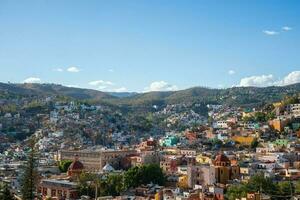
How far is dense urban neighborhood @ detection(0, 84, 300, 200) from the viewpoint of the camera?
30656 mm

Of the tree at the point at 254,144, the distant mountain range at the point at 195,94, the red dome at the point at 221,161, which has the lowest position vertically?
the red dome at the point at 221,161

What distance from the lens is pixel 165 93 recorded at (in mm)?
180375

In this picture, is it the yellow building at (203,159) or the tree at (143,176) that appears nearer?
the tree at (143,176)

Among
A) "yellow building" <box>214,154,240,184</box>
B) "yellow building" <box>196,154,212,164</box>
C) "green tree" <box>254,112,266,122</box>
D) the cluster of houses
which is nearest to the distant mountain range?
"green tree" <box>254,112,266,122</box>

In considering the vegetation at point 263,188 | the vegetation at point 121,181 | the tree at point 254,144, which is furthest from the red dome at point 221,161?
the tree at point 254,144

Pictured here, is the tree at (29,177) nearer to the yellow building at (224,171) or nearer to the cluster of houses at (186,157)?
the cluster of houses at (186,157)

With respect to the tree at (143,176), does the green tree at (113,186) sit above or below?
below

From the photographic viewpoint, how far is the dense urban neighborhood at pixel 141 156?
30.7 m

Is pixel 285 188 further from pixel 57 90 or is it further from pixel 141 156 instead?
pixel 57 90

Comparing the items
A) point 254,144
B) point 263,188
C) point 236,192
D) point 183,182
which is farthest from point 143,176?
point 254,144

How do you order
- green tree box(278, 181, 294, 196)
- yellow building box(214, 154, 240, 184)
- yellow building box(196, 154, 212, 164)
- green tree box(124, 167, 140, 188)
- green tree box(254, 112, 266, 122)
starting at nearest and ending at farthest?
green tree box(278, 181, 294, 196), green tree box(124, 167, 140, 188), yellow building box(214, 154, 240, 184), yellow building box(196, 154, 212, 164), green tree box(254, 112, 266, 122)

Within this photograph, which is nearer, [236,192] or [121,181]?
[236,192]

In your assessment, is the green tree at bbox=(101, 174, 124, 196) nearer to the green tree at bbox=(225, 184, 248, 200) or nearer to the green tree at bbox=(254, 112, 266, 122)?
the green tree at bbox=(225, 184, 248, 200)

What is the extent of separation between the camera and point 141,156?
45.8 meters
